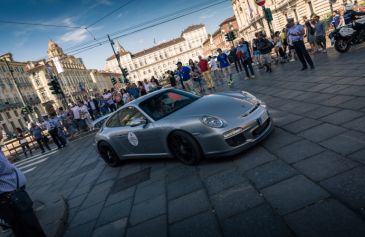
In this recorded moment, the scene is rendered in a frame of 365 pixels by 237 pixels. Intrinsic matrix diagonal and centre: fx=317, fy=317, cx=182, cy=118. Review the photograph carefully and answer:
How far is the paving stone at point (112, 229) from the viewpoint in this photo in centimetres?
406

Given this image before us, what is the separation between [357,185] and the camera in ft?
10.3

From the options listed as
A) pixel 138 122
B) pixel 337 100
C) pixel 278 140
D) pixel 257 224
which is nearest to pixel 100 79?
pixel 138 122

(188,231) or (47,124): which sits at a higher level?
(47,124)

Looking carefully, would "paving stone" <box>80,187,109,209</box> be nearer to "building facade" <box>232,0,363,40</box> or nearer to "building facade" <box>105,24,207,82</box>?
"building facade" <box>232,0,363,40</box>

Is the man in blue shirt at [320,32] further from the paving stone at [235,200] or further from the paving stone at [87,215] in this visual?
the paving stone at [87,215]

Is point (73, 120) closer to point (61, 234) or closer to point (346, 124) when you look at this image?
point (61, 234)

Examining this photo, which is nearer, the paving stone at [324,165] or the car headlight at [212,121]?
the paving stone at [324,165]

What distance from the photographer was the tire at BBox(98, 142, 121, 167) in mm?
7162

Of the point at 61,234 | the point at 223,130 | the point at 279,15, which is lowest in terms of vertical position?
the point at 61,234

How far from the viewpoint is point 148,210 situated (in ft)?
14.4

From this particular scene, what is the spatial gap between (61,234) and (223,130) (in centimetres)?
286

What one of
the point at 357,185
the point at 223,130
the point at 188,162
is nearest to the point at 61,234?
the point at 188,162

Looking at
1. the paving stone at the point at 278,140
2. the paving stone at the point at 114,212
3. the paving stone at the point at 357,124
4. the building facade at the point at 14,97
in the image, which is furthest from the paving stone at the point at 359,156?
the building facade at the point at 14,97

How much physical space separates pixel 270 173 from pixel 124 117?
3500mm
